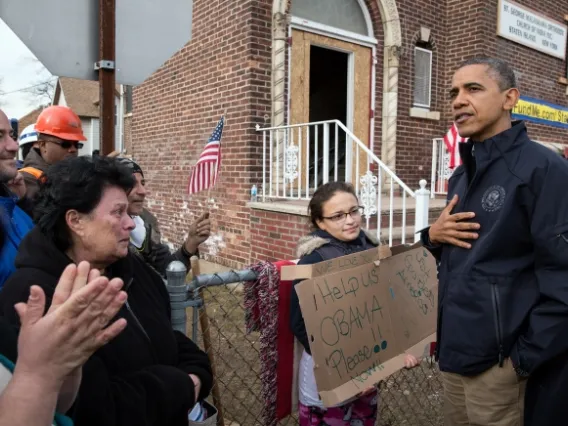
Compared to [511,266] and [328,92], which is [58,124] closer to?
[511,266]

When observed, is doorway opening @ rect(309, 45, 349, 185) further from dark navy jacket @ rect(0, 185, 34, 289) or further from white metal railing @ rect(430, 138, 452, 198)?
dark navy jacket @ rect(0, 185, 34, 289)

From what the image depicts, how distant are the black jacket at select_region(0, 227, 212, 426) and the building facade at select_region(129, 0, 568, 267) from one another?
12.4 feet

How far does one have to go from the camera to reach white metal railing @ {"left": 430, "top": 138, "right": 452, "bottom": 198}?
26.5 feet

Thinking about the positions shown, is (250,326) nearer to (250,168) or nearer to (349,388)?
(349,388)

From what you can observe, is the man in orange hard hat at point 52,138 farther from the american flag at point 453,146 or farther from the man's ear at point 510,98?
the american flag at point 453,146

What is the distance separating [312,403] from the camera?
2.20 meters

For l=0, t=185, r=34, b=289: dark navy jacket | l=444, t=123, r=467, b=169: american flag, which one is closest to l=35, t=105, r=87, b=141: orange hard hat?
l=0, t=185, r=34, b=289: dark navy jacket

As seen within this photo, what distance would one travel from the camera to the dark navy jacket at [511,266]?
1.59 meters

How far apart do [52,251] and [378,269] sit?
1351 mm

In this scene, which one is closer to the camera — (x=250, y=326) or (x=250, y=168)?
(x=250, y=326)

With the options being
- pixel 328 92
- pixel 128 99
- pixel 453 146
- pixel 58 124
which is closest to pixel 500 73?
pixel 58 124

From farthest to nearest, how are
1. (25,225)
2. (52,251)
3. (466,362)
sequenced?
(25,225)
(466,362)
(52,251)

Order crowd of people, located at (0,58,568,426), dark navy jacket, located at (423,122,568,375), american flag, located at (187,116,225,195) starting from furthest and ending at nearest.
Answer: american flag, located at (187,116,225,195) < dark navy jacket, located at (423,122,568,375) < crowd of people, located at (0,58,568,426)

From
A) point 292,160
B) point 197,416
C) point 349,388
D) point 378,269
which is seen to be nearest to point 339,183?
point 378,269
